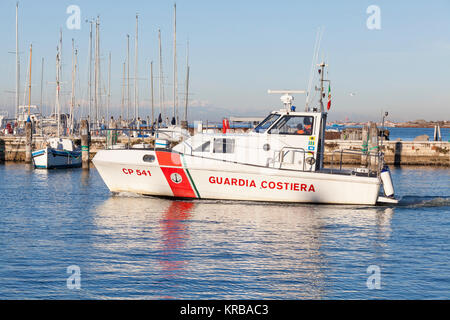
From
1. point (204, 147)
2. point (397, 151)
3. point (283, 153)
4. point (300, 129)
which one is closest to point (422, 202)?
point (300, 129)

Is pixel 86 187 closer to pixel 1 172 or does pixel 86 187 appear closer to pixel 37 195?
pixel 37 195

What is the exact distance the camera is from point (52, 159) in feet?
130

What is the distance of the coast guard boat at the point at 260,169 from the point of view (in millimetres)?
21406

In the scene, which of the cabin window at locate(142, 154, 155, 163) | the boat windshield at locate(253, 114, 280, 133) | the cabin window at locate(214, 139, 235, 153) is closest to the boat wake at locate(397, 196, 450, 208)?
the boat windshield at locate(253, 114, 280, 133)

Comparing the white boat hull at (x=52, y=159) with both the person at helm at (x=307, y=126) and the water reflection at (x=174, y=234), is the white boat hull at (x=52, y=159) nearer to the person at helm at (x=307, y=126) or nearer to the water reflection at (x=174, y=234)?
the water reflection at (x=174, y=234)

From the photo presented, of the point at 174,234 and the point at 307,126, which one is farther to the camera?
the point at 307,126

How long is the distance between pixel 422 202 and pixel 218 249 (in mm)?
11825

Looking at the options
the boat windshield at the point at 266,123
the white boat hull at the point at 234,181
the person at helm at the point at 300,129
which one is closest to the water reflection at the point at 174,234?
the white boat hull at the point at 234,181

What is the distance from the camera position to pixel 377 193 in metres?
21.5

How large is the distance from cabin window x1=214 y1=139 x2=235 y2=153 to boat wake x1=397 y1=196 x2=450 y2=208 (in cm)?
686

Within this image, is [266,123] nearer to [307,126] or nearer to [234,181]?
[307,126]

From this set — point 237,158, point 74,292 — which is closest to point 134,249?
point 74,292

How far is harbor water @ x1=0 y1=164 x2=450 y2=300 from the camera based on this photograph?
11656 millimetres

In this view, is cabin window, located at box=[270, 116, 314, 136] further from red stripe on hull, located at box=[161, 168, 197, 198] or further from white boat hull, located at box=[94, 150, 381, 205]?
red stripe on hull, located at box=[161, 168, 197, 198]
